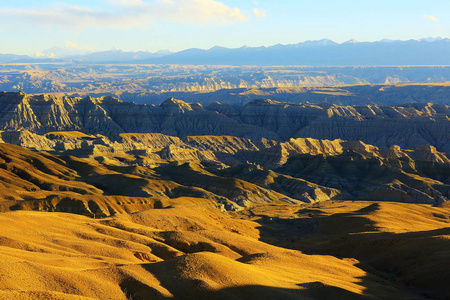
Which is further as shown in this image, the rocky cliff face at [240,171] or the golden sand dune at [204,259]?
the rocky cliff face at [240,171]

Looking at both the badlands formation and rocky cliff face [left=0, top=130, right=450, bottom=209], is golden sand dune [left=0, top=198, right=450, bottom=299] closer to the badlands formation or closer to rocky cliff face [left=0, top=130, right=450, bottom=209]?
the badlands formation

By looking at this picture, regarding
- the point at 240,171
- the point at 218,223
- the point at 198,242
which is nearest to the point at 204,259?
the point at 198,242

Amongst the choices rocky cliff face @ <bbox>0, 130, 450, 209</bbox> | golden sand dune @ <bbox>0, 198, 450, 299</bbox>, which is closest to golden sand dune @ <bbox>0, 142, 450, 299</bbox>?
golden sand dune @ <bbox>0, 198, 450, 299</bbox>

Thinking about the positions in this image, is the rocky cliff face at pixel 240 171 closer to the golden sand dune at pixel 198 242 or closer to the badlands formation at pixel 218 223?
the badlands formation at pixel 218 223

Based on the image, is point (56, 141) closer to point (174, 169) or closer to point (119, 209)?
point (174, 169)

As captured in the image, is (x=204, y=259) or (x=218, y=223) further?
(x=218, y=223)

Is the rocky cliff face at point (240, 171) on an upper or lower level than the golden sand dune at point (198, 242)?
lower

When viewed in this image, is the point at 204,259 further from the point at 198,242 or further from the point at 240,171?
the point at 240,171

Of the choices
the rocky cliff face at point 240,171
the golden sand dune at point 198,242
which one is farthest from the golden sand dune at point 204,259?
the rocky cliff face at point 240,171
